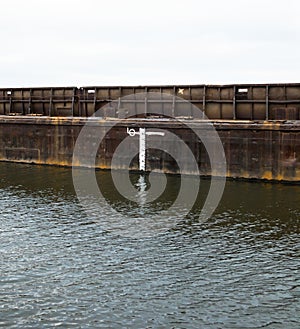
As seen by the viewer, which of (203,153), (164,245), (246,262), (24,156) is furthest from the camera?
(24,156)

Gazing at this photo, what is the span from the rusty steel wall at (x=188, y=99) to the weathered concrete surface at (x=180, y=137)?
1872 mm

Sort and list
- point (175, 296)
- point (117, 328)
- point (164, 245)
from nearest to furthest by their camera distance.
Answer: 1. point (117, 328)
2. point (175, 296)
3. point (164, 245)

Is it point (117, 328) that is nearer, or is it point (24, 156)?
point (117, 328)

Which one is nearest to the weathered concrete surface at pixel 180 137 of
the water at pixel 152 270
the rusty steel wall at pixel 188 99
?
the rusty steel wall at pixel 188 99

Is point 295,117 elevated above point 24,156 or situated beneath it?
elevated above

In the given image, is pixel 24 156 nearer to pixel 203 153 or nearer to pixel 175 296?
pixel 203 153

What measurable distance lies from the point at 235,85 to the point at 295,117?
3526 mm

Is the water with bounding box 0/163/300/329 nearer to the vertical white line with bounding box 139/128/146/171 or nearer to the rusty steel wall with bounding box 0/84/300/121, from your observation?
the vertical white line with bounding box 139/128/146/171

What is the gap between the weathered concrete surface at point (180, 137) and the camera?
2325 cm

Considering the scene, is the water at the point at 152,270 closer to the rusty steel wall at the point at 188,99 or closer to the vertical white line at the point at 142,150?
→ the vertical white line at the point at 142,150

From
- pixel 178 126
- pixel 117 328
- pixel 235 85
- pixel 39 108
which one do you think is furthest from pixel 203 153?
pixel 117 328

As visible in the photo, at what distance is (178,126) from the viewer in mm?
25266

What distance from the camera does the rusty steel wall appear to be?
83.9 ft

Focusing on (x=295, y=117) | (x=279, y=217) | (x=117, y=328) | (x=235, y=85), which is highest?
(x=235, y=85)
